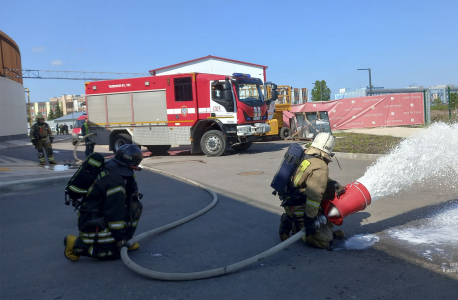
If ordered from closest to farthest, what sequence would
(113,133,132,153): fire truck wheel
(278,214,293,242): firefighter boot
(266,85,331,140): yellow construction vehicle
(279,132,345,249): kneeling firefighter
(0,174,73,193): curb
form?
1. (279,132,345,249): kneeling firefighter
2. (278,214,293,242): firefighter boot
3. (0,174,73,193): curb
4. (113,133,132,153): fire truck wheel
5. (266,85,331,140): yellow construction vehicle

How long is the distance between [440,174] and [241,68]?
69.6ft

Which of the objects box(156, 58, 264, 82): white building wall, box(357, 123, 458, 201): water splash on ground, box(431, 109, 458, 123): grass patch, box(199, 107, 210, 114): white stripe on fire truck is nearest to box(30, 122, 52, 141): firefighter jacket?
box(199, 107, 210, 114): white stripe on fire truck

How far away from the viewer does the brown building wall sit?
35.5 meters

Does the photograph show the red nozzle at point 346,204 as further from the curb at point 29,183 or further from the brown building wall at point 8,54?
the brown building wall at point 8,54

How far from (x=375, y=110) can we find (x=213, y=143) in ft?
45.3

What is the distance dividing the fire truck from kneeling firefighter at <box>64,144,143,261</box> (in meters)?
10.3

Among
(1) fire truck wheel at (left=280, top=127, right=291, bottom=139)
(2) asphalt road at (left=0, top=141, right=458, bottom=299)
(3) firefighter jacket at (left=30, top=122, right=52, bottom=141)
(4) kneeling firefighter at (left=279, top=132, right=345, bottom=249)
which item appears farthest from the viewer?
(1) fire truck wheel at (left=280, top=127, right=291, bottom=139)

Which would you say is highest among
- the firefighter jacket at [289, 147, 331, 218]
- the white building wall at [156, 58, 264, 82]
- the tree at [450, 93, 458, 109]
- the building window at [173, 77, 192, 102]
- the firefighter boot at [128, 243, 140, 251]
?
the white building wall at [156, 58, 264, 82]

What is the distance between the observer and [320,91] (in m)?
55.3

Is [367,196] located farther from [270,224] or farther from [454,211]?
[454,211]

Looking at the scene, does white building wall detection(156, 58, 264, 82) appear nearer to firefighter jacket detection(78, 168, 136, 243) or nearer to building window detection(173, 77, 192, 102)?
building window detection(173, 77, 192, 102)

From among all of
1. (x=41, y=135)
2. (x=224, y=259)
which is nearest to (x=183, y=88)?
(x=41, y=135)

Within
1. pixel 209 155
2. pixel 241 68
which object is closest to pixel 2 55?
pixel 241 68

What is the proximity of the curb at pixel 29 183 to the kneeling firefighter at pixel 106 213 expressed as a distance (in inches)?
226
